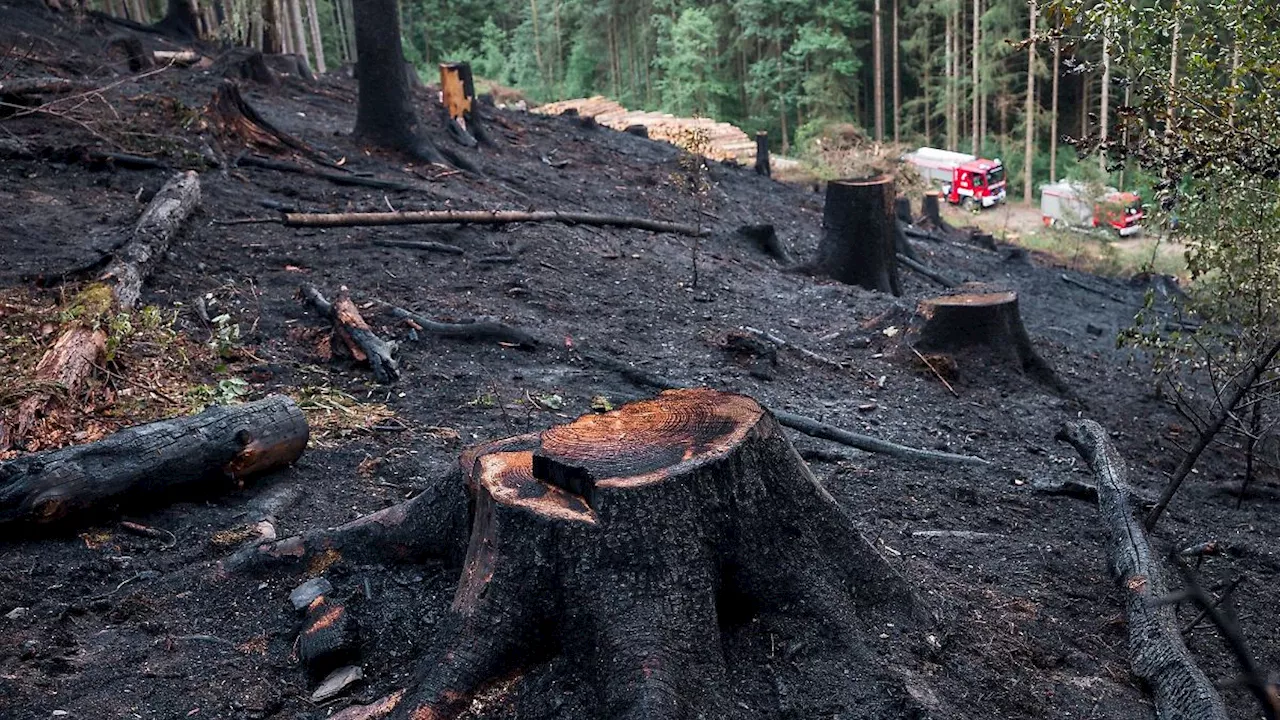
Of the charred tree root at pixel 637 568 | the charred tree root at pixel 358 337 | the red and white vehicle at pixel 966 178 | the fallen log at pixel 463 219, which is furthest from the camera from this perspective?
the red and white vehicle at pixel 966 178

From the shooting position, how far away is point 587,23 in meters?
51.6

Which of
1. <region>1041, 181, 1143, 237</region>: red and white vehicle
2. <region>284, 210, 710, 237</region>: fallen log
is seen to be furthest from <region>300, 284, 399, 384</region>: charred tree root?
<region>1041, 181, 1143, 237</region>: red and white vehicle

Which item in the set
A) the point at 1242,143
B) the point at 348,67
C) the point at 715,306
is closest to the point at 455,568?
the point at 1242,143

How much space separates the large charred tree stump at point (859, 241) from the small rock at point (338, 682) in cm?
912

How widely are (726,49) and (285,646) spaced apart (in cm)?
4447

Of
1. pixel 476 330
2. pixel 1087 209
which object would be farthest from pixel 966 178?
pixel 476 330

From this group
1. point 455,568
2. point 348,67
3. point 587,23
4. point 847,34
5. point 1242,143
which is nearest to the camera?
point 455,568

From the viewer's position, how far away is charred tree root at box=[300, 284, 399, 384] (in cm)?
655

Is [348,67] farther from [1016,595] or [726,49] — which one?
[1016,595]

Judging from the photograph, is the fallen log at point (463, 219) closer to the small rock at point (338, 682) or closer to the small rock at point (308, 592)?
the small rock at point (308, 592)

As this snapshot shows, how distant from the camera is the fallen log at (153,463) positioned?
4062mm

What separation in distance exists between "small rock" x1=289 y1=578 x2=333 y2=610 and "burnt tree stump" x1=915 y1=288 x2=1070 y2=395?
5942mm

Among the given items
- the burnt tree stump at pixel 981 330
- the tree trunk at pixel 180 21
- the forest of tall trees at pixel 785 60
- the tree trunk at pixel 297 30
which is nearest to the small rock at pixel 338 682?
the burnt tree stump at pixel 981 330

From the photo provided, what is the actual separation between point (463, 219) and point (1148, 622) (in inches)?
310
